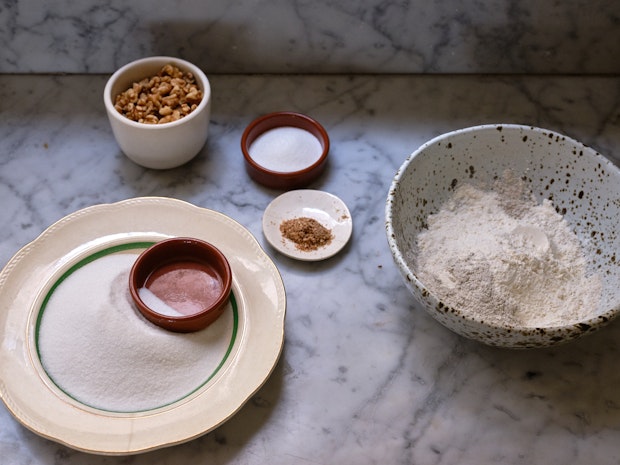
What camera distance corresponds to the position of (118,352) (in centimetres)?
78

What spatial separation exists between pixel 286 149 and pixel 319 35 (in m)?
0.20

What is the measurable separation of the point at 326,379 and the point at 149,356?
0.21 m

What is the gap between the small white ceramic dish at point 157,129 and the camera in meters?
0.94

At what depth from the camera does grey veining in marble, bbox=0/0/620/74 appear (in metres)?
1.05

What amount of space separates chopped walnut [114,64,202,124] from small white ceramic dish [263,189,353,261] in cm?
19

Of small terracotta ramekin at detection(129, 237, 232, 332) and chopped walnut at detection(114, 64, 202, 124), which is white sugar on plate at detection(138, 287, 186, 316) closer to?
small terracotta ramekin at detection(129, 237, 232, 332)

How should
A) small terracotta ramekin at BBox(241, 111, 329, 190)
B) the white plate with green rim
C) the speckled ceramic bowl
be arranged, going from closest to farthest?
the white plate with green rim, the speckled ceramic bowl, small terracotta ramekin at BBox(241, 111, 329, 190)

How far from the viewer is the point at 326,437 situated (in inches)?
31.1

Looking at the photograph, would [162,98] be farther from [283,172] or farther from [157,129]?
[283,172]

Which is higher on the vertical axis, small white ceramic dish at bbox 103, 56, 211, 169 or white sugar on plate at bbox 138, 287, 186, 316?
small white ceramic dish at bbox 103, 56, 211, 169

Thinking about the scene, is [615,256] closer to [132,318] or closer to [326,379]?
[326,379]

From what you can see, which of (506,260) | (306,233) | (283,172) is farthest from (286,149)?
(506,260)

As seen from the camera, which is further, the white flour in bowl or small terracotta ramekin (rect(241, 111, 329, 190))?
small terracotta ramekin (rect(241, 111, 329, 190))

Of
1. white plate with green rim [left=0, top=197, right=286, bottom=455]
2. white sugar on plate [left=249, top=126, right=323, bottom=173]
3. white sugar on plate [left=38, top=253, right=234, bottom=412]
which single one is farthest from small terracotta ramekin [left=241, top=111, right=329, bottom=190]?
white sugar on plate [left=38, top=253, right=234, bottom=412]
